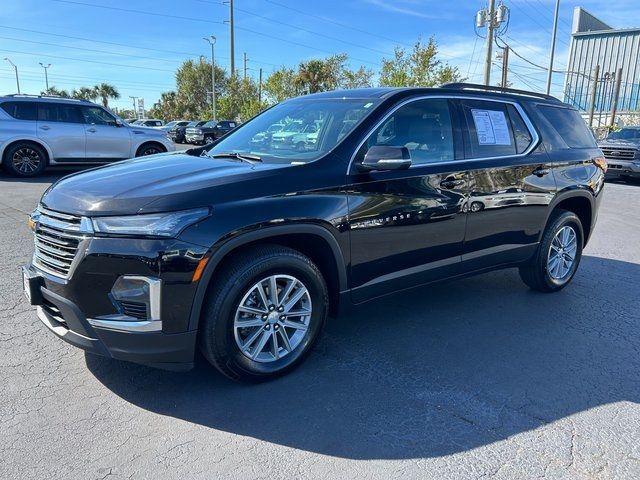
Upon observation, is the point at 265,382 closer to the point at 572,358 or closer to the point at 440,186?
the point at 440,186

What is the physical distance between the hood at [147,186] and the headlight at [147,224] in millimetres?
35


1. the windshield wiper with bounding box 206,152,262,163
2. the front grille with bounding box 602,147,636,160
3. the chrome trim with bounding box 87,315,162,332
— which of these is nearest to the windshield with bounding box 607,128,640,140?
the front grille with bounding box 602,147,636,160

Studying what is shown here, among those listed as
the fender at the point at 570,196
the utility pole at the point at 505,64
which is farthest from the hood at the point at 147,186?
the utility pole at the point at 505,64

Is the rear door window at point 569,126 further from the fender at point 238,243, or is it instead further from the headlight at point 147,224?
the headlight at point 147,224

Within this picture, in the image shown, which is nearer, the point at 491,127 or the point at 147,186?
the point at 147,186

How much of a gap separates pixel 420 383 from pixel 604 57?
89.2 metres

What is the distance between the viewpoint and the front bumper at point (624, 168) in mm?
14805

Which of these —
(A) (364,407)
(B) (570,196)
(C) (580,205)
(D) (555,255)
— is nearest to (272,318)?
(A) (364,407)

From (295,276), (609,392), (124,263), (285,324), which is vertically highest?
(124,263)

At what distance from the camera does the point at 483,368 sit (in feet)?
11.4

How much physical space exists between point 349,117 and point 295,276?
130cm

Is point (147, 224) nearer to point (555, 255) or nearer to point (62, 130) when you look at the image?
point (555, 255)

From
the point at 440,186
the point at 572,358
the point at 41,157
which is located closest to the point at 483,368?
the point at 572,358

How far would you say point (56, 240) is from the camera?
287 cm
